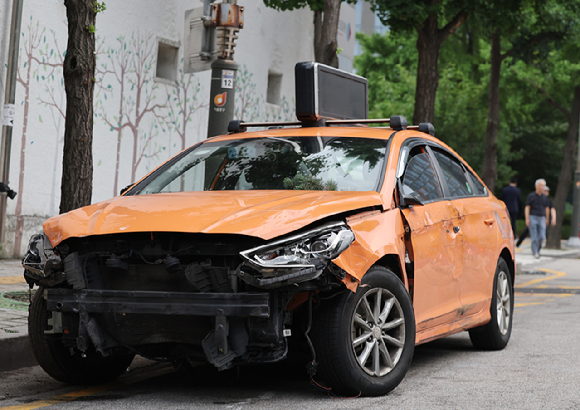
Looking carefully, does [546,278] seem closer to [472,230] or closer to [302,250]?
[472,230]

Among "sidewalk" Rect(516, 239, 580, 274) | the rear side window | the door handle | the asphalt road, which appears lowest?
"sidewalk" Rect(516, 239, 580, 274)

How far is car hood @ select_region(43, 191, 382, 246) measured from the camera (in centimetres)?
430

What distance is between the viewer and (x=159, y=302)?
4.30 m

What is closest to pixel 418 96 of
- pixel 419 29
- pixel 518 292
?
pixel 419 29

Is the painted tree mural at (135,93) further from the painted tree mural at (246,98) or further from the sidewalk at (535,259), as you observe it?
the sidewalk at (535,259)

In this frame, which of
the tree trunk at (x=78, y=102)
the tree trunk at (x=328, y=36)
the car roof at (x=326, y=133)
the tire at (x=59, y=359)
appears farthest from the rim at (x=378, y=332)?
the tree trunk at (x=328, y=36)

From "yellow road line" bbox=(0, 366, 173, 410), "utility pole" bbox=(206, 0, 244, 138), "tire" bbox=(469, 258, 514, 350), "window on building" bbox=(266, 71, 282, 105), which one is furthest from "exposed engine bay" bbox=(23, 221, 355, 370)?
"window on building" bbox=(266, 71, 282, 105)

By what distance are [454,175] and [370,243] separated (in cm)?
213

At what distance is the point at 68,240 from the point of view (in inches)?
180

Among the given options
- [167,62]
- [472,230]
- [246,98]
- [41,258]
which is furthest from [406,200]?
[246,98]

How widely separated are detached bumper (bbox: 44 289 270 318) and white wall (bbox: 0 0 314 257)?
7.44 metres

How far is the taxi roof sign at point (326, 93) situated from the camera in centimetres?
684

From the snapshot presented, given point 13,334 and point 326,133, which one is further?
point 326,133

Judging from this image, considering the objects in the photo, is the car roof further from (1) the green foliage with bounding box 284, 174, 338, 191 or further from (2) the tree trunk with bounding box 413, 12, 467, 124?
(2) the tree trunk with bounding box 413, 12, 467, 124
